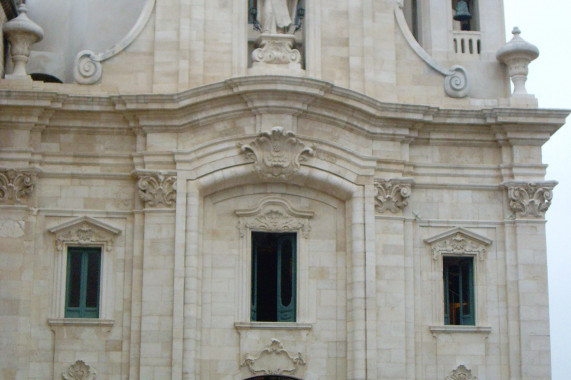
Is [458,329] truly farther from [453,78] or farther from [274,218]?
[453,78]

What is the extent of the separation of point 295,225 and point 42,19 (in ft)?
27.6

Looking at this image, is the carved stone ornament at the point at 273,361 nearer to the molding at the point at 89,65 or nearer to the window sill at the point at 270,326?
the window sill at the point at 270,326

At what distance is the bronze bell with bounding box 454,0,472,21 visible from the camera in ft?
88.7

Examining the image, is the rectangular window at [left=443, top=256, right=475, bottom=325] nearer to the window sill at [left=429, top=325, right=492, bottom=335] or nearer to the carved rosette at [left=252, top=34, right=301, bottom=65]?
the window sill at [left=429, top=325, right=492, bottom=335]

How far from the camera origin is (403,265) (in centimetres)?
2381

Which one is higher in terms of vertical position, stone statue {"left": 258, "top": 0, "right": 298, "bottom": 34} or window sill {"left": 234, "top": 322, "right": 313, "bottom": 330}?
stone statue {"left": 258, "top": 0, "right": 298, "bottom": 34}

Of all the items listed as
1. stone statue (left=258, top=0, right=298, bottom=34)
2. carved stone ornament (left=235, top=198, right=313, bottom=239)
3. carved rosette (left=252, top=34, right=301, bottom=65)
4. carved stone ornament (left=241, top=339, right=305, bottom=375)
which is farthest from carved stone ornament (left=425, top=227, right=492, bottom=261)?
stone statue (left=258, top=0, right=298, bottom=34)

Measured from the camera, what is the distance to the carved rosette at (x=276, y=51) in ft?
79.9

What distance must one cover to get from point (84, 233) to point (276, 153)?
4097 mm

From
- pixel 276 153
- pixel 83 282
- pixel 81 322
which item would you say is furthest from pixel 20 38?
pixel 81 322

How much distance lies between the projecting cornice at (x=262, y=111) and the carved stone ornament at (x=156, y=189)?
3.23 ft

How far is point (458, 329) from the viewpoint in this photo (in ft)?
78.2

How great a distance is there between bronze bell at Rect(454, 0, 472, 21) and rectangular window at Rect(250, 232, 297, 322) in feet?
22.4

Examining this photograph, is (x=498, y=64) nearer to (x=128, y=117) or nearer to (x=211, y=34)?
(x=211, y=34)
